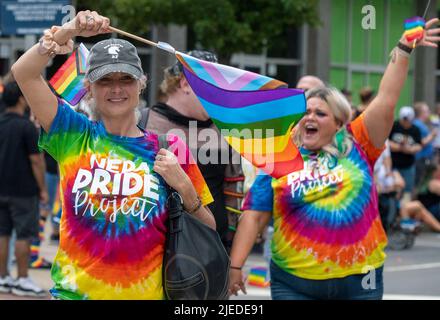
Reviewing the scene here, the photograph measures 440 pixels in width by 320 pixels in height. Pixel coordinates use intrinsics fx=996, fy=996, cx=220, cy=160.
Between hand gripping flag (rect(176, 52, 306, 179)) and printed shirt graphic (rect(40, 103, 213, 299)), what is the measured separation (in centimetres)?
45

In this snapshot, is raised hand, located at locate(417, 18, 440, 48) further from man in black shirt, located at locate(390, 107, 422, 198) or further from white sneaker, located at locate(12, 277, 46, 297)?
man in black shirt, located at locate(390, 107, 422, 198)

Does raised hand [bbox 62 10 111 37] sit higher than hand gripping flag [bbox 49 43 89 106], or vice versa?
raised hand [bbox 62 10 111 37]

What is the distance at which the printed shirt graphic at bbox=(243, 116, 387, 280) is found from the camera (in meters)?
5.47

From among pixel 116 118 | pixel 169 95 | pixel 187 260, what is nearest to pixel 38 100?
pixel 116 118

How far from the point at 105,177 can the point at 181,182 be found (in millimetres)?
311

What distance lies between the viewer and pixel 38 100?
13.4 feet

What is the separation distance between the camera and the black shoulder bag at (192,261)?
392 cm

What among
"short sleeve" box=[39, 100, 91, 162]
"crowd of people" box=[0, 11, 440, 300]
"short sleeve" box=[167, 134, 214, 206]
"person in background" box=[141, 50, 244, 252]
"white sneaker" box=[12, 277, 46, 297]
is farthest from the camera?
"white sneaker" box=[12, 277, 46, 297]

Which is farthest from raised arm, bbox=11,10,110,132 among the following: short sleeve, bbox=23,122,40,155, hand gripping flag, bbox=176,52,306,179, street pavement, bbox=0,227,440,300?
short sleeve, bbox=23,122,40,155

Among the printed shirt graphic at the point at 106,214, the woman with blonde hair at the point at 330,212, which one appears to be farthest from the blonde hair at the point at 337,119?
the printed shirt graphic at the point at 106,214

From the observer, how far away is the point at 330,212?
5.49 meters

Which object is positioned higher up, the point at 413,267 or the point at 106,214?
the point at 106,214

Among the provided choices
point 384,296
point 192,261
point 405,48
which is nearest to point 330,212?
point 405,48

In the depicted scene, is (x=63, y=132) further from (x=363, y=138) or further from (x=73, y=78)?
(x=363, y=138)
